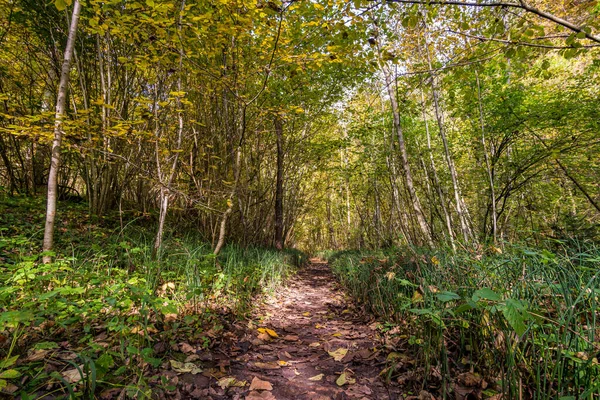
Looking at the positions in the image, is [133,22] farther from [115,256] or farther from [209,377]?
[209,377]

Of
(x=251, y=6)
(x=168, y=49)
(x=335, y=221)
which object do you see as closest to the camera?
(x=251, y=6)

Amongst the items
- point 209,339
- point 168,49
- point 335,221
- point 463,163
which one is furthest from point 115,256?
point 335,221

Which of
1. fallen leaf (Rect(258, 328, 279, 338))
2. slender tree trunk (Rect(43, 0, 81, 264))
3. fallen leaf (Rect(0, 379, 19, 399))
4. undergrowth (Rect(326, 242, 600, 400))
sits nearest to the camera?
undergrowth (Rect(326, 242, 600, 400))

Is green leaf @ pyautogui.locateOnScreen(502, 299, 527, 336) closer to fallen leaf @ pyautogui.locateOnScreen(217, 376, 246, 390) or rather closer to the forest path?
the forest path

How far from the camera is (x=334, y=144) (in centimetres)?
710

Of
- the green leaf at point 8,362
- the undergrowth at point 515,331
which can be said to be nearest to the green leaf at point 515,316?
the undergrowth at point 515,331

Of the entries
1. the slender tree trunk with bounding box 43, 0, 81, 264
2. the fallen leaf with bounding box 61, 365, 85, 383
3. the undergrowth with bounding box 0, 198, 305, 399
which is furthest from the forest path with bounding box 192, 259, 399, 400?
the slender tree trunk with bounding box 43, 0, 81, 264

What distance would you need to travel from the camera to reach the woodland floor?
154cm

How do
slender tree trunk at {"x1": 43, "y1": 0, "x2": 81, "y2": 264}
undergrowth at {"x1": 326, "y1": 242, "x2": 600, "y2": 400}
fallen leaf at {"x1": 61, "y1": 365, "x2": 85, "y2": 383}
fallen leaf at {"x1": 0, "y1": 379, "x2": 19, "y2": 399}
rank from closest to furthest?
undergrowth at {"x1": 326, "y1": 242, "x2": 600, "y2": 400} < fallen leaf at {"x1": 0, "y1": 379, "x2": 19, "y2": 399} < fallen leaf at {"x1": 61, "y1": 365, "x2": 85, "y2": 383} < slender tree trunk at {"x1": 43, "y1": 0, "x2": 81, "y2": 264}

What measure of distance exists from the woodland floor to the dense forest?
2 cm

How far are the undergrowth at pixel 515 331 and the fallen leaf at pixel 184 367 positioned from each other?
4.04ft

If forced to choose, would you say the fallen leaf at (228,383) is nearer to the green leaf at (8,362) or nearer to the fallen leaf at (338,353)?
the fallen leaf at (338,353)

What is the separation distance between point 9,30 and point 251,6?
16.6ft

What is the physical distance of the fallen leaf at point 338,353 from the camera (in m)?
2.01
